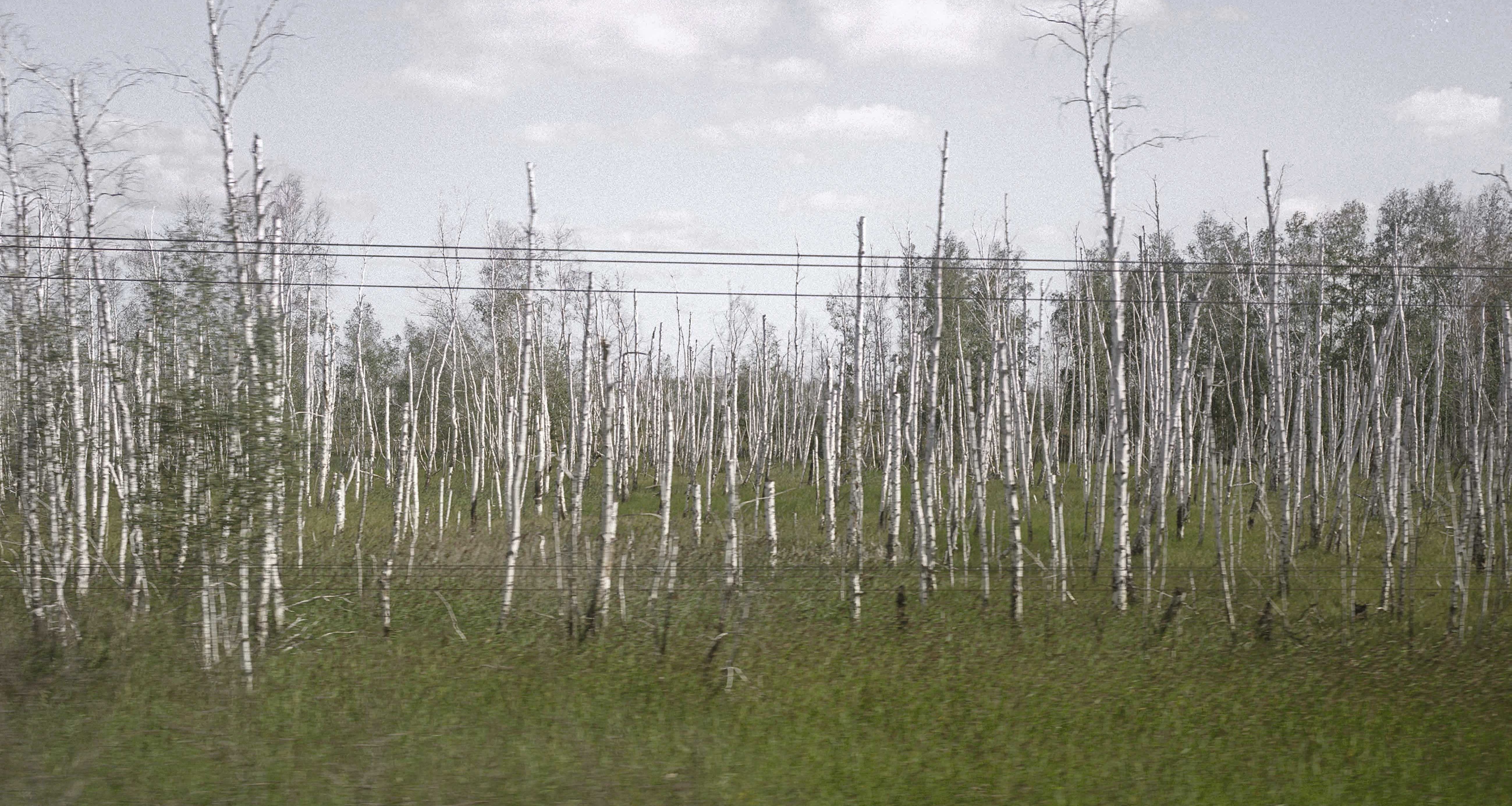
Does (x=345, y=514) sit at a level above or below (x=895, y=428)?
below

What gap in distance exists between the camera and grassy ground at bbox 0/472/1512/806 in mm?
6605

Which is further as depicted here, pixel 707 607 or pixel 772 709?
pixel 707 607

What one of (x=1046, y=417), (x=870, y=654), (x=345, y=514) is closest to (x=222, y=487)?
(x=870, y=654)

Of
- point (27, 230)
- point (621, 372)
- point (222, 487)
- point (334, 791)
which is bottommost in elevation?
point (334, 791)

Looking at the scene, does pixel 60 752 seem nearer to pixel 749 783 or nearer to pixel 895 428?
pixel 749 783

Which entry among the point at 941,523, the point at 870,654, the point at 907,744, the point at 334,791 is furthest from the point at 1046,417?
the point at 334,791

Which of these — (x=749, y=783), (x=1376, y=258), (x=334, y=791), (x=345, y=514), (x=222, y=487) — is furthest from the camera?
(x=1376, y=258)

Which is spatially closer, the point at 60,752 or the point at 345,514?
the point at 60,752

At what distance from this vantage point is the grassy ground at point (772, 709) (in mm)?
6605

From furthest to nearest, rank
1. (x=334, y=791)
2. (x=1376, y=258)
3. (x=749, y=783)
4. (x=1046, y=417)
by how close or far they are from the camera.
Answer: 1. (x=1046, y=417)
2. (x=1376, y=258)
3. (x=749, y=783)
4. (x=334, y=791)

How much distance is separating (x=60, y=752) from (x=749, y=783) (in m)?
4.84

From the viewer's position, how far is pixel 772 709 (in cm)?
848

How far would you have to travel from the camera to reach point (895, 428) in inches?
521

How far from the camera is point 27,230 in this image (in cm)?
1049
